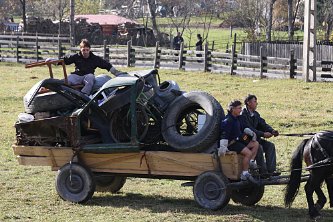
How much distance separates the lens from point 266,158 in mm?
10961

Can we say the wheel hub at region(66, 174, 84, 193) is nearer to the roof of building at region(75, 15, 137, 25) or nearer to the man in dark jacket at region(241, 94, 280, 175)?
the man in dark jacket at region(241, 94, 280, 175)

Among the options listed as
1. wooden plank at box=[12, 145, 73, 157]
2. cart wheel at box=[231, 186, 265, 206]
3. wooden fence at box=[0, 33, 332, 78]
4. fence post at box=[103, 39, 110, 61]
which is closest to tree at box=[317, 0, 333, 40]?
wooden fence at box=[0, 33, 332, 78]

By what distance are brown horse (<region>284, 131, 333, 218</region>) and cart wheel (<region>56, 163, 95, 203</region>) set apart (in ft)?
9.25

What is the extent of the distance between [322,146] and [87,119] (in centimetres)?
335

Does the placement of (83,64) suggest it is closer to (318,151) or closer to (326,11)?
(318,151)

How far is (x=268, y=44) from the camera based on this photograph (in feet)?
127

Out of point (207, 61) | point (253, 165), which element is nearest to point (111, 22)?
point (207, 61)

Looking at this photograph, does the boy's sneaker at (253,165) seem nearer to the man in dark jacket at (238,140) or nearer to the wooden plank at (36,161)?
the man in dark jacket at (238,140)

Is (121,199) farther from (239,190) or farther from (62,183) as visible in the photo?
(239,190)

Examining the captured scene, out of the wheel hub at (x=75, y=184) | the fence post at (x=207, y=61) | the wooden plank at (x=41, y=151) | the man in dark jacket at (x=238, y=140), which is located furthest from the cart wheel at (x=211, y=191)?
the fence post at (x=207, y=61)

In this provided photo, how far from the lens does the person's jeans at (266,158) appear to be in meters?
10.8

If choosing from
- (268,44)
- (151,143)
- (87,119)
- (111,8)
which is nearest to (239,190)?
(151,143)

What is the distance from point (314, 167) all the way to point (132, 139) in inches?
99.0

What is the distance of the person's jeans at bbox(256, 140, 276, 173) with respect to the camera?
10789 mm
